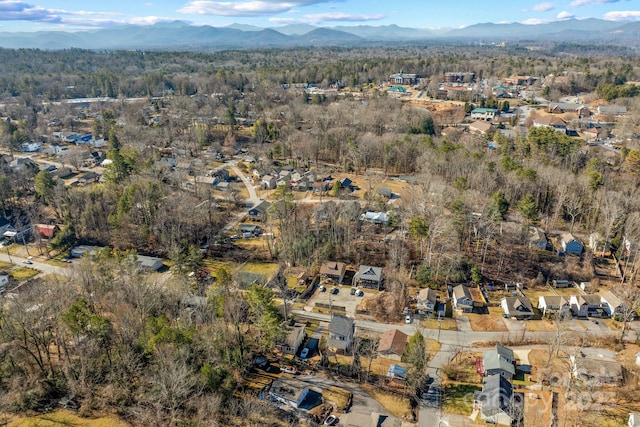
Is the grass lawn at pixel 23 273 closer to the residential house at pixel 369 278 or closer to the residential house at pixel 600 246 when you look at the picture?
the residential house at pixel 369 278

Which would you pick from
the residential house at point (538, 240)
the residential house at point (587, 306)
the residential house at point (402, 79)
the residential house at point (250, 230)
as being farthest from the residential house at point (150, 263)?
the residential house at point (402, 79)

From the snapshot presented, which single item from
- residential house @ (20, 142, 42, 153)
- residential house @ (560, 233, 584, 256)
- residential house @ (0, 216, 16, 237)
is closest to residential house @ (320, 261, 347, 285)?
residential house @ (560, 233, 584, 256)

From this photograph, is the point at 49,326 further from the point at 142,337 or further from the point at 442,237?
the point at 442,237

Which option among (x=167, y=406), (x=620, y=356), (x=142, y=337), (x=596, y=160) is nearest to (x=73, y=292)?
(x=142, y=337)

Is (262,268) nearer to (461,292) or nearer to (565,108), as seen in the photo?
(461,292)

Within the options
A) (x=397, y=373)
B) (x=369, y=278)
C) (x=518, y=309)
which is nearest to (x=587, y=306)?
(x=518, y=309)
